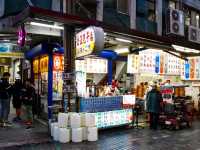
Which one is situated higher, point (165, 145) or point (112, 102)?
point (112, 102)

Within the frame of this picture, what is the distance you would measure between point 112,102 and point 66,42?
3.68 meters

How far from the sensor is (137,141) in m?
12.8

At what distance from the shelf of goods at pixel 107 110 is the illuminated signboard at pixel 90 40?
8.27 ft

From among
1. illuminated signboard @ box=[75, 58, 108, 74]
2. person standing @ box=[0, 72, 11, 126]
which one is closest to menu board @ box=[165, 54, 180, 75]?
illuminated signboard @ box=[75, 58, 108, 74]

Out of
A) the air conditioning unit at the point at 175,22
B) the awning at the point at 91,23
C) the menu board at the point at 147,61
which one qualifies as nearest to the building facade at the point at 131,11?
the air conditioning unit at the point at 175,22

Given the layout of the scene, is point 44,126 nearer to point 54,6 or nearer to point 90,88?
point 90,88

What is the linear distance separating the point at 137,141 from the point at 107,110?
2.41 meters

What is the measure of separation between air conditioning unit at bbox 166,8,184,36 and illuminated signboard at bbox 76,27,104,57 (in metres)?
14.8

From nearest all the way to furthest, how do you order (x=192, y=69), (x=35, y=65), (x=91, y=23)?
(x=91, y=23), (x=35, y=65), (x=192, y=69)

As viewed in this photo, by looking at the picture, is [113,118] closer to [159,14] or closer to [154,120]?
[154,120]

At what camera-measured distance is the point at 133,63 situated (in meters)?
18.7

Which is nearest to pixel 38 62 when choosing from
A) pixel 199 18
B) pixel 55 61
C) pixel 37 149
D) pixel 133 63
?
pixel 55 61

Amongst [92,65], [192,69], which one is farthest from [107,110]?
[192,69]

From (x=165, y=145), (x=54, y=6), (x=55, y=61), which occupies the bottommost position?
(x=165, y=145)
